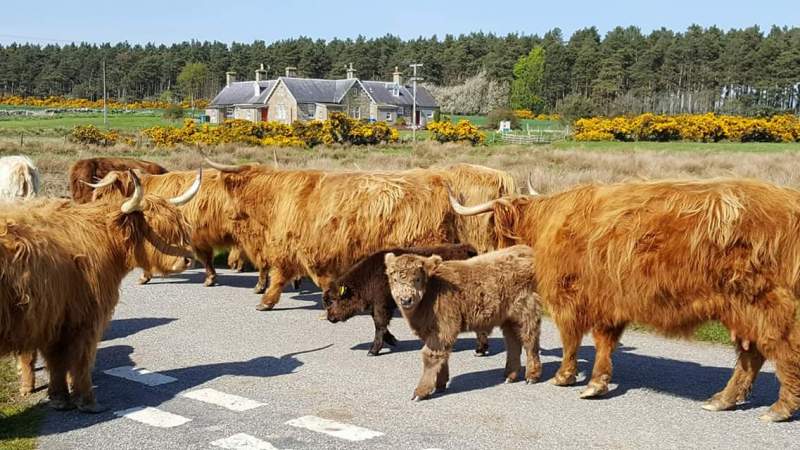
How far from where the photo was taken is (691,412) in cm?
594

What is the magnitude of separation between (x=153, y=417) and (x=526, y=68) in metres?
107

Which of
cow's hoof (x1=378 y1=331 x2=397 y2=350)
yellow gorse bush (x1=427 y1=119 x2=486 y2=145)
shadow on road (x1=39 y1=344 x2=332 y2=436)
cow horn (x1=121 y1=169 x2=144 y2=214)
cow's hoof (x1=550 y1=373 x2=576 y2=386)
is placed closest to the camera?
shadow on road (x1=39 y1=344 x2=332 y2=436)

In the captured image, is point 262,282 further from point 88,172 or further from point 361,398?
point 361,398

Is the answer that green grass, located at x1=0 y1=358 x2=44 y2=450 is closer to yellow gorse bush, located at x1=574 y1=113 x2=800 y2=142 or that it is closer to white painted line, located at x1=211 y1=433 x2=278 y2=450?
white painted line, located at x1=211 y1=433 x2=278 y2=450

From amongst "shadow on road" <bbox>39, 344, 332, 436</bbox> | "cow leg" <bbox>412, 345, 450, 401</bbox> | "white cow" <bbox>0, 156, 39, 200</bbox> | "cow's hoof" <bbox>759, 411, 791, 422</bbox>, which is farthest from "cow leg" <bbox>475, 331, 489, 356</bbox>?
"white cow" <bbox>0, 156, 39, 200</bbox>

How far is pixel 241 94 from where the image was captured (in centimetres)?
8062

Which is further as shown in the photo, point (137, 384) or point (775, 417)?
point (137, 384)

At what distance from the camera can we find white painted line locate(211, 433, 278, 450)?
5.17 m

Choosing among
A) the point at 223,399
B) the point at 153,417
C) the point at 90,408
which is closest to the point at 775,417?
the point at 223,399

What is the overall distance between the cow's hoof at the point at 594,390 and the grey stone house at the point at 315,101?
67.0m

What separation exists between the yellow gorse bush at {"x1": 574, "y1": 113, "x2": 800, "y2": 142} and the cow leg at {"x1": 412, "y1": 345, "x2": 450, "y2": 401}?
167 ft

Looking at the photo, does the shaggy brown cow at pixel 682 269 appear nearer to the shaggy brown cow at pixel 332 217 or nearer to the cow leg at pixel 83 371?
the shaggy brown cow at pixel 332 217

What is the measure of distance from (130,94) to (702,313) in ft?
473

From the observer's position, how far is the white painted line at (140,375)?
671cm
